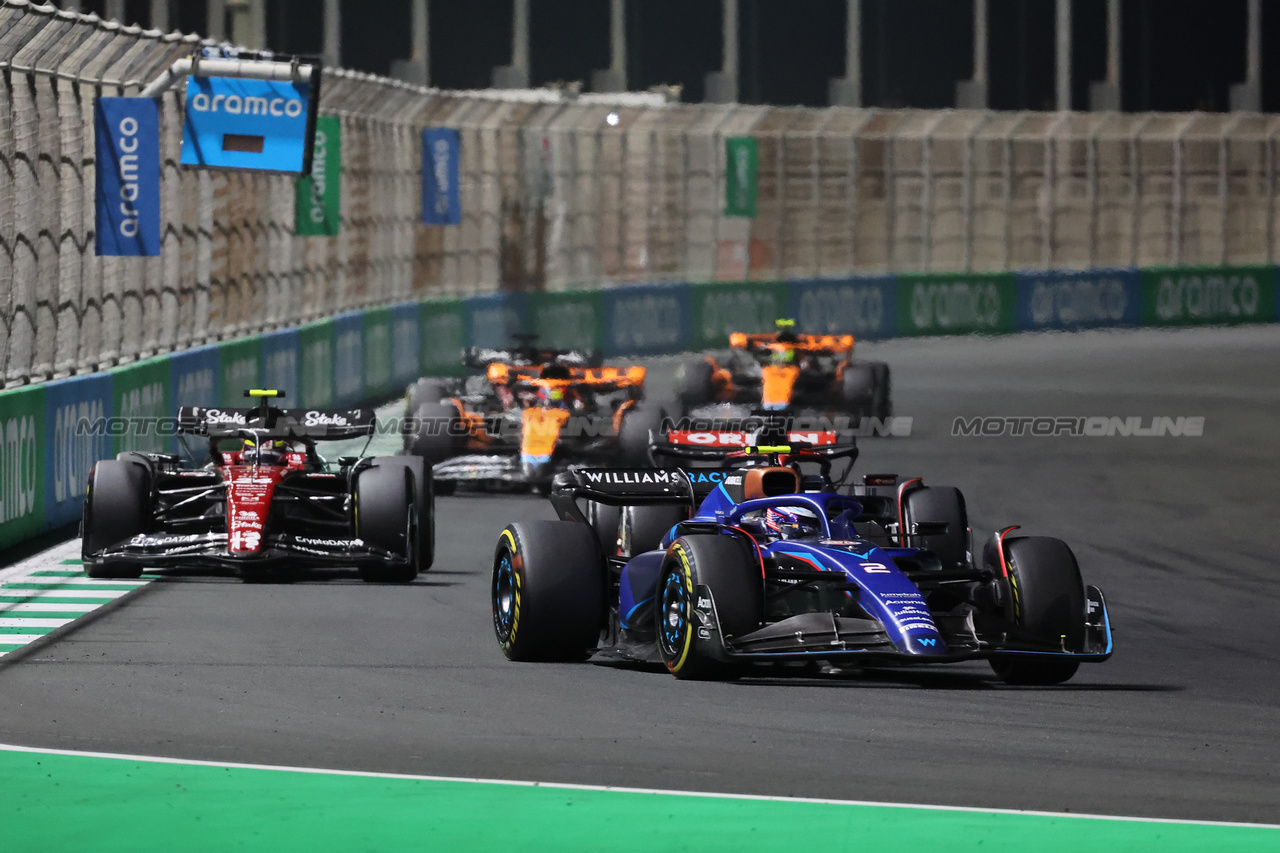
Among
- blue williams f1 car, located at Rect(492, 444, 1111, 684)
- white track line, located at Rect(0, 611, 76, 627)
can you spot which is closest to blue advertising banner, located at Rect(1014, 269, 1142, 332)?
blue williams f1 car, located at Rect(492, 444, 1111, 684)

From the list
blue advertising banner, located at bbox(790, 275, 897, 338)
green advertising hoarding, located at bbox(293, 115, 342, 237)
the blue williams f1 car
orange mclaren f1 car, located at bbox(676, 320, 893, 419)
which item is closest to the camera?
the blue williams f1 car

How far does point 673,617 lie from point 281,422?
5.28 meters

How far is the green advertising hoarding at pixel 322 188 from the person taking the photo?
26.1 meters

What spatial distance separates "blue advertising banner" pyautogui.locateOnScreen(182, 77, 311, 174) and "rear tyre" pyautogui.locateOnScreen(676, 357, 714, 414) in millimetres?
6135

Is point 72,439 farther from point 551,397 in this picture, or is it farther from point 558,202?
point 558,202

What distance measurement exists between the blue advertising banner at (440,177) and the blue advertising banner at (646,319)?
6.10 m

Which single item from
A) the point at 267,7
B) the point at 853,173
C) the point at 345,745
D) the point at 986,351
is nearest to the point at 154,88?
the point at 345,745

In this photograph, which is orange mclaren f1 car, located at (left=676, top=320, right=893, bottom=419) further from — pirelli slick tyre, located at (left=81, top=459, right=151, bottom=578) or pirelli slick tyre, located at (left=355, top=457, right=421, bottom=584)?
pirelli slick tyre, located at (left=81, top=459, right=151, bottom=578)

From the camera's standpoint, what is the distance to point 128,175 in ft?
60.3

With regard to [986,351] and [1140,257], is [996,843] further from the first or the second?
[1140,257]

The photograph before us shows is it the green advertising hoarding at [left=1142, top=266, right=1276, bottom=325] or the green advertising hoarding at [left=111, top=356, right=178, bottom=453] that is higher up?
the green advertising hoarding at [left=1142, top=266, right=1276, bottom=325]

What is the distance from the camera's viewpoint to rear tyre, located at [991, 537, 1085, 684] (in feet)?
32.9

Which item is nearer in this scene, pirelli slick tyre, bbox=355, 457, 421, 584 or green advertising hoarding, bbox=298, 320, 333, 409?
pirelli slick tyre, bbox=355, 457, 421, 584

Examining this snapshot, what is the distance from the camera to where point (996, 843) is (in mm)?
7066
